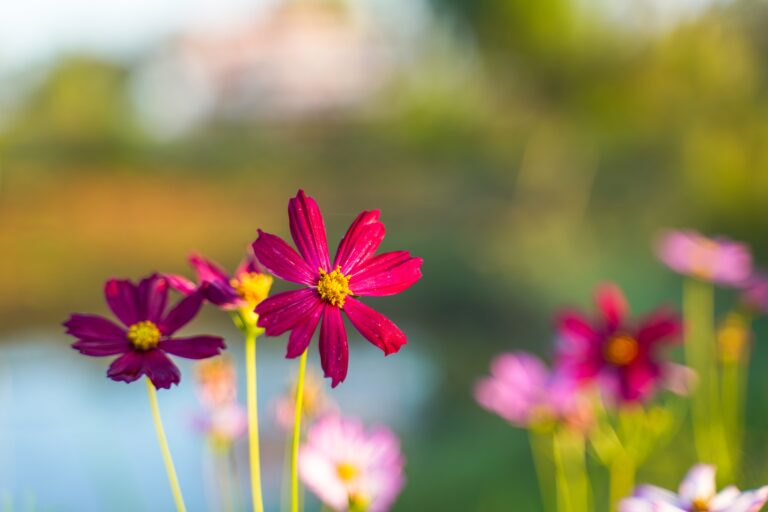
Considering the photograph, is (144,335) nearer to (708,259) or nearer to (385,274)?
(385,274)

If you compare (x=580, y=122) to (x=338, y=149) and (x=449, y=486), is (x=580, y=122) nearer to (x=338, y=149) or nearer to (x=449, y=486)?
(x=338, y=149)

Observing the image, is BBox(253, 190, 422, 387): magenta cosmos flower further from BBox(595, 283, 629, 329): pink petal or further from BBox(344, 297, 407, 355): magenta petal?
Answer: BBox(595, 283, 629, 329): pink petal

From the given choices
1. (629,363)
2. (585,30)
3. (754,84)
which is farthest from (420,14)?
(629,363)

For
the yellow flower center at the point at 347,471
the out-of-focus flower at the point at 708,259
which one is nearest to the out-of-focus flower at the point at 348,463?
the yellow flower center at the point at 347,471

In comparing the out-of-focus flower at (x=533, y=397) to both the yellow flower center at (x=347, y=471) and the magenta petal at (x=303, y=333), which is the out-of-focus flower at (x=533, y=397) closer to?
the yellow flower center at (x=347, y=471)

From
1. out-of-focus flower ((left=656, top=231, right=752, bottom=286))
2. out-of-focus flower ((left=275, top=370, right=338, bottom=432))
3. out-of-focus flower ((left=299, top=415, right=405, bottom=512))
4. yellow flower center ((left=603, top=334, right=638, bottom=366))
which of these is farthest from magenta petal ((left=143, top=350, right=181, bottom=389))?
out-of-focus flower ((left=656, top=231, right=752, bottom=286))
